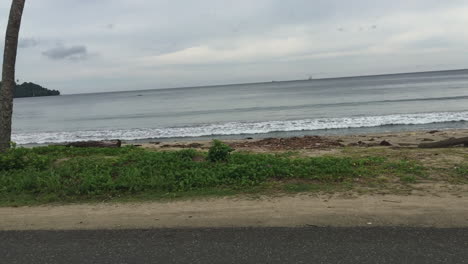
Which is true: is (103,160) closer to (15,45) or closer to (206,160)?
(206,160)

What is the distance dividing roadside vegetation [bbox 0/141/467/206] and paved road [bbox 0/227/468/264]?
166cm

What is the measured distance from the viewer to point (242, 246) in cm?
396

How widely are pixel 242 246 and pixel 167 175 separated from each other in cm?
327

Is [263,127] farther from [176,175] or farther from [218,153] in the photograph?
[176,175]

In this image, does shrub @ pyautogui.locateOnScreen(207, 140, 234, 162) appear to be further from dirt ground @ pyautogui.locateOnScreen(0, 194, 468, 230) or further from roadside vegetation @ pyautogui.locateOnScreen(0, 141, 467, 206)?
dirt ground @ pyautogui.locateOnScreen(0, 194, 468, 230)

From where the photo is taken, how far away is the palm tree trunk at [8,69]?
831 centimetres

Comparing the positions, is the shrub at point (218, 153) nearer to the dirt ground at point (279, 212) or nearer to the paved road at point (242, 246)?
the dirt ground at point (279, 212)

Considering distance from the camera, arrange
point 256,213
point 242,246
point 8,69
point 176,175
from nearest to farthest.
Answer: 1. point 242,246
2. point 256,213
3. point 176,175
4. point 8,69

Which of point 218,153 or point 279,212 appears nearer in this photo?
point 279,212

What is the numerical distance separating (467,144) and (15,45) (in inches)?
508

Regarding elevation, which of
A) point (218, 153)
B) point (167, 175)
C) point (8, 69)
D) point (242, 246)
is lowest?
point (242, 246)

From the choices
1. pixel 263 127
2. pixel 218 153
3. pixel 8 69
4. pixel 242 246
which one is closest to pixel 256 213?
pixel 242 246

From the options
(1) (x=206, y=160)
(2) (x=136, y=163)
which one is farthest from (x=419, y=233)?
(2) (x=136, y=163)

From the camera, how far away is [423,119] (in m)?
24.8
